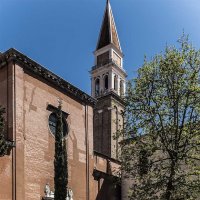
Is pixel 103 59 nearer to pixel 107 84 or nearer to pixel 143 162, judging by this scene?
pixel 107 84

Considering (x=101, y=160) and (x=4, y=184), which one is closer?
(x=4, y=184)

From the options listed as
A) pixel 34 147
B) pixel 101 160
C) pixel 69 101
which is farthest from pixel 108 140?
pixel 34 147

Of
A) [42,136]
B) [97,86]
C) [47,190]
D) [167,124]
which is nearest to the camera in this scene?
[167,124]

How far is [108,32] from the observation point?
60531 millimetres

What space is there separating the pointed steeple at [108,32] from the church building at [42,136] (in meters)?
29.2

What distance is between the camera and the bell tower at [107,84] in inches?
2096

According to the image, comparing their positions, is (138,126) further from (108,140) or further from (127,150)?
(108,140)

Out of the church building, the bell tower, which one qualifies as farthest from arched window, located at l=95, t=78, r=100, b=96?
the church building

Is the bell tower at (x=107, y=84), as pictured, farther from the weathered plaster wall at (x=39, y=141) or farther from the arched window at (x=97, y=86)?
the weathered plaster wall at (x=39, y=141)

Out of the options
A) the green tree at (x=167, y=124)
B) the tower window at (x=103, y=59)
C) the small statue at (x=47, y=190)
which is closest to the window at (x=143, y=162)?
the green tree at (x=167, y=124)

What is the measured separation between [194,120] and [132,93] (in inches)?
137

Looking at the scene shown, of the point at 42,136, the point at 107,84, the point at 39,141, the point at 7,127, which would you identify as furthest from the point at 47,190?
the point at 107,84

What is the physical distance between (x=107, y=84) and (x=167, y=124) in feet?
124

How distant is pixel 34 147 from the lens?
2447 centimetres
